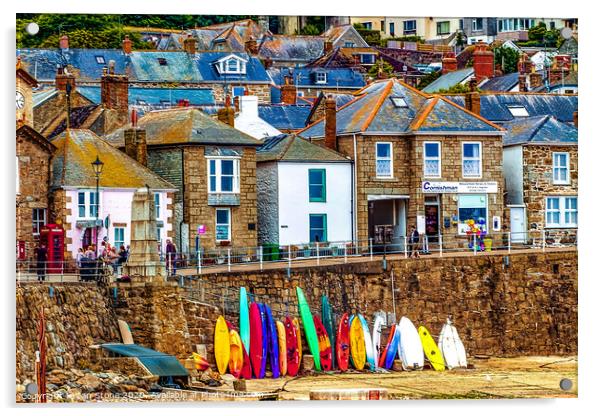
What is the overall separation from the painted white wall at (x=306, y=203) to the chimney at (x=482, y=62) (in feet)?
13.2

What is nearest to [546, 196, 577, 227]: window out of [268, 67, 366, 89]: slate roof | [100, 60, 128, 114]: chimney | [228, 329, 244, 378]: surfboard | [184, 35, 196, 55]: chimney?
[268, 67, 366, 89]: slate roof

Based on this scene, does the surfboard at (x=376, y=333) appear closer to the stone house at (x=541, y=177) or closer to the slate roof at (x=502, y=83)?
the stone house at (x=541, y=177)

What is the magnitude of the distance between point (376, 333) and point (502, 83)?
7.15 m

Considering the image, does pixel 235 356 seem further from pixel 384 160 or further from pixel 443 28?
pixel 443 28

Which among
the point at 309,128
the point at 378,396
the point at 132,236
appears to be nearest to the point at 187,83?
the point at 309,128

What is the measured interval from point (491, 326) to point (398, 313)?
1428 mm

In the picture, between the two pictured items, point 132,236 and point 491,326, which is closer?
point 132,236

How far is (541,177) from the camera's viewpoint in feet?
113

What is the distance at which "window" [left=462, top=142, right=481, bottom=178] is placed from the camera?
34062 millimetres

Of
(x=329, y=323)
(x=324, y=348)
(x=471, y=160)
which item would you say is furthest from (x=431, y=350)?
(x=471, y=160)

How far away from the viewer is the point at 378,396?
100ft

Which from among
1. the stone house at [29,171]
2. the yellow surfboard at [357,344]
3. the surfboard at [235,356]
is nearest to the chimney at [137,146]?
the stone house at [29,171]

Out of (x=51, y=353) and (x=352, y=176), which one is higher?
(x=352, y=176)

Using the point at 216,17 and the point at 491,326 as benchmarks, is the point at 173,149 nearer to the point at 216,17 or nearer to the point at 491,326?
the point at 216,17
